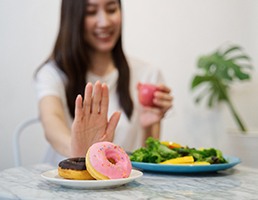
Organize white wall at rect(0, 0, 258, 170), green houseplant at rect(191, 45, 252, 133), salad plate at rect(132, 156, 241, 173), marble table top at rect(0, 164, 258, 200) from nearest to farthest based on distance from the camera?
1. marble table top at rect(0, 164, 258, 200)
2. salad plate at rect(132, 156, 241, 173)
3. green houseplant at rect(191, 45, 252, 133)
4. white wall at rect(0, 0, 258, 170)

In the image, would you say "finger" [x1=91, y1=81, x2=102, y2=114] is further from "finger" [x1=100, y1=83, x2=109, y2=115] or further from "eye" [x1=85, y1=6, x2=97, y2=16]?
"eye" [x1=85, y1=6, x2=97, y2=16]

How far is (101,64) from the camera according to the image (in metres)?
2.01

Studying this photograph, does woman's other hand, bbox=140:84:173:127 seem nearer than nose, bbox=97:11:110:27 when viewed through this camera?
Yes

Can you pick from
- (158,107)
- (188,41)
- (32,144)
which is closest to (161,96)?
(158,107)

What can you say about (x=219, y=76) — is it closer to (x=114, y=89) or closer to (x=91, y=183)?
(x=114, y=89)

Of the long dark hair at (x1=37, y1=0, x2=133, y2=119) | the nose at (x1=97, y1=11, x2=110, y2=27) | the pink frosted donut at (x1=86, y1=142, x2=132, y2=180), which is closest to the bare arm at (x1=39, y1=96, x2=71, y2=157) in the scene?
the long dark hair at (x1=37, y1=0, x2=133, y2=119)

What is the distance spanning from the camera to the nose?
1779 mm

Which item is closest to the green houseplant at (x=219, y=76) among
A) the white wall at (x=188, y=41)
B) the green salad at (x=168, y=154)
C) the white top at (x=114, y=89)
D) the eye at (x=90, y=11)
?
the white wall at (x=188, y=41)

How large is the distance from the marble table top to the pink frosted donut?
0.03 m

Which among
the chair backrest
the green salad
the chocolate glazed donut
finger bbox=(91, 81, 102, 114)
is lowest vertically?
the chair backrest

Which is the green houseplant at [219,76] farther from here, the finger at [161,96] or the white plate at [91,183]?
the white plate at [91,183]

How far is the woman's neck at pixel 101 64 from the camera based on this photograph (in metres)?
2.00

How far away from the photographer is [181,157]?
1031mm

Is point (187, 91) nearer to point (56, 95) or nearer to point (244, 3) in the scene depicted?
point (244, 3)
